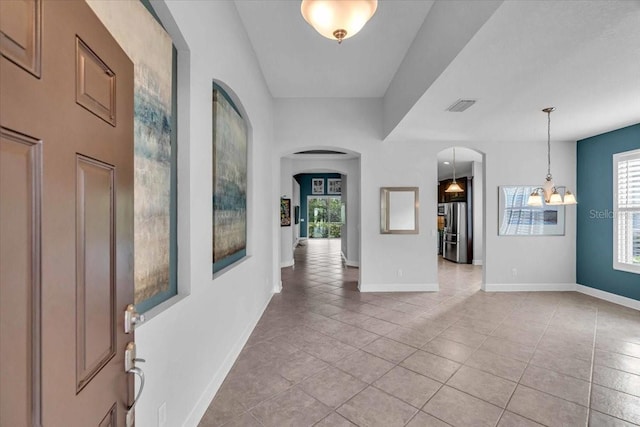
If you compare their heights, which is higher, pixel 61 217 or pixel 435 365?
pixel 61 217

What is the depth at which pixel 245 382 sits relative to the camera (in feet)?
8.47

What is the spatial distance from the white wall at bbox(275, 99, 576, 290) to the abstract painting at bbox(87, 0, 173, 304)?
3802 millimetres

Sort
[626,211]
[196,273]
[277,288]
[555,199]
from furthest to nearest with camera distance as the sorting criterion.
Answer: [277,288] < [626,211] < [555,199] < [196,273]

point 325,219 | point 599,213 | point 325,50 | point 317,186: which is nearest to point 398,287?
point 599,213

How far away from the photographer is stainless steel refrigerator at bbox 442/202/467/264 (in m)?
8.73

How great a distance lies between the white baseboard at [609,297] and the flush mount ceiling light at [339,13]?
5989 mm

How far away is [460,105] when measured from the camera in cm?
373

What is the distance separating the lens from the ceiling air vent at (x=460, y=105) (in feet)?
11.8

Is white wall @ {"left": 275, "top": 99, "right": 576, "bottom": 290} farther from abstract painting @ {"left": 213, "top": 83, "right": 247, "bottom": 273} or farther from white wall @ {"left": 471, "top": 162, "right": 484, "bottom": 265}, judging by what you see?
white wall @ {"left": 471, "top": 162, "right": 484, "bottom": 265}

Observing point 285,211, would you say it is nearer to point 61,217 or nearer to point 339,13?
point 339,13

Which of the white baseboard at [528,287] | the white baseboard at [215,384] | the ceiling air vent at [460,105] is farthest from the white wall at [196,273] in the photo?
the white baseboard at [528,287]

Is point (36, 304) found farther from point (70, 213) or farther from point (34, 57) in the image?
point (34, 57)

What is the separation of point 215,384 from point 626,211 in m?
6.33

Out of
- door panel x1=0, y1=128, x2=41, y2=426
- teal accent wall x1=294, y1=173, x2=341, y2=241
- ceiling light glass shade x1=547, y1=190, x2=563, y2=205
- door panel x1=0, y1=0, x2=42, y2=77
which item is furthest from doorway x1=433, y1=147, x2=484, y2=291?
door panel x1=0, y1=0, x2=42, y2=77
